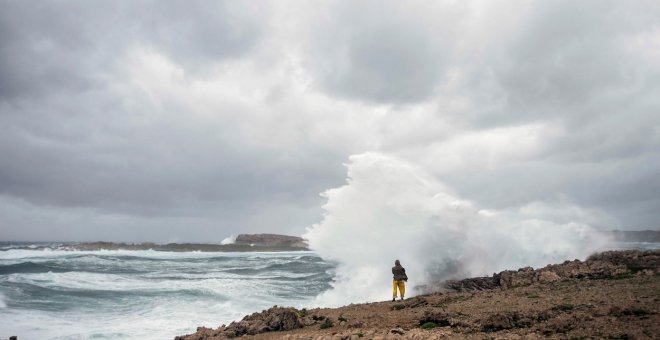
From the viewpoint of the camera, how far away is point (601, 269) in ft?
45.9

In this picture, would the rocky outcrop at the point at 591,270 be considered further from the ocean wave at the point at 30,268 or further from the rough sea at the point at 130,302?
the ocean wave at the point at 30,268

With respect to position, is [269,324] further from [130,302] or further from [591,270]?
[130,302]

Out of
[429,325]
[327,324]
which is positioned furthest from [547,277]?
[327,324]

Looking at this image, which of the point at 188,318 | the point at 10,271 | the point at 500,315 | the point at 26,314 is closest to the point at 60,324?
the point at 26,314

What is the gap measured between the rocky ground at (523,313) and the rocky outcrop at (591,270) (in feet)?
0.09

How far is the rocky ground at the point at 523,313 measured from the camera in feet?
23.5

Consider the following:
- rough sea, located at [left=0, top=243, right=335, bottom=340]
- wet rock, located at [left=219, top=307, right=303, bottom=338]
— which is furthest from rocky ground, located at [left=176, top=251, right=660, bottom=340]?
rough sea, located at [left=0, top=243, right=335, bottom=340]

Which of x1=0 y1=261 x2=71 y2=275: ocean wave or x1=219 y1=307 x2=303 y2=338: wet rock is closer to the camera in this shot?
x1=219 y1=307 x2=303 y2=338: wet rock

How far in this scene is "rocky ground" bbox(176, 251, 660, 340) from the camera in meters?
7.16

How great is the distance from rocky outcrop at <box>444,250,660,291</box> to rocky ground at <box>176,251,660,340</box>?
0.03 meters

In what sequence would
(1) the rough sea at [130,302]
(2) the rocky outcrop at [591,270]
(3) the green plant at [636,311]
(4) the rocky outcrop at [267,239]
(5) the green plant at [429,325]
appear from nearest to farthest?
(3) the green plant at [636,311], (5) the green plant at [429,325], (2) the rocky outcrop at [591,270], (1) the rough sea at [130,302], (4) the rocky outcrop at [267,239]

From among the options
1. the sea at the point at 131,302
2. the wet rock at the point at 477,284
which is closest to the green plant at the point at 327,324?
the sea at the point at 131,302

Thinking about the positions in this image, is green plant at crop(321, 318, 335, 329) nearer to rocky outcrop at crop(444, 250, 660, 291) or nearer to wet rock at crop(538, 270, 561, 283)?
rocky outcrop at crop(444, 250, 660, 291)

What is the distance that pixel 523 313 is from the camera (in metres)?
8.19
